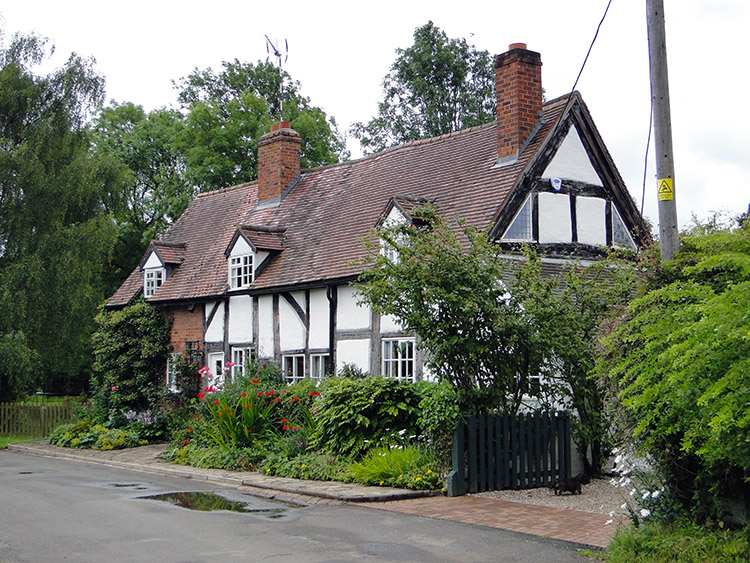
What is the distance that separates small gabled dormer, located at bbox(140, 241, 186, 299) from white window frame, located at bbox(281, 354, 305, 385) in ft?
21.4

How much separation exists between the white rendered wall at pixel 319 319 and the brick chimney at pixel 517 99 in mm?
5174

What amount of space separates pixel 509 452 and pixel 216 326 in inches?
467

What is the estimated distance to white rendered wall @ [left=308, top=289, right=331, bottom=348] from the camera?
63.0ft

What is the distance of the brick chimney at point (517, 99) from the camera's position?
17.9 m

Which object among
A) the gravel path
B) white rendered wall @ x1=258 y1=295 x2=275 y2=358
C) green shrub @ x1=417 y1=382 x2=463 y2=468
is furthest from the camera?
white rendered wall @ x1=258 y1=295 x2=275 y2=358

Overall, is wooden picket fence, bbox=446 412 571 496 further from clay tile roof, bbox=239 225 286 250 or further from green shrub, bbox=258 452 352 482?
clay tile roof, bbox=239 225 286 250

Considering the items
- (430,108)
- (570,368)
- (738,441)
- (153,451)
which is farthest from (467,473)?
(430,108)

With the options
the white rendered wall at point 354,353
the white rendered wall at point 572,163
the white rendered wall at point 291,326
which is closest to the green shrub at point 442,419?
the white rendered wall at point 354,353

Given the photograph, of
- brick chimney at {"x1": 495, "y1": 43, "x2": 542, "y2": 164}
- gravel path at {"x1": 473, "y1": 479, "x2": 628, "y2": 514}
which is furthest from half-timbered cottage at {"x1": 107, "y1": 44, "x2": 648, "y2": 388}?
gravel path at {"x1": 473, "y1": 479, "x2": 628, "y2": 514}

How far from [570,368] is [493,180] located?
19.3ft

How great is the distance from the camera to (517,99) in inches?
704

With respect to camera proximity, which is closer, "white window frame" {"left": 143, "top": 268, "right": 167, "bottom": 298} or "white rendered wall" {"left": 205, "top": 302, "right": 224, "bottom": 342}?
"white rendered wall" {"left": 205, "top": 302, "right": 224, "bottom": 342}

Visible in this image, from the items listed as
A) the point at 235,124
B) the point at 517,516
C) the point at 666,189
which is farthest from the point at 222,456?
the point at 235,124

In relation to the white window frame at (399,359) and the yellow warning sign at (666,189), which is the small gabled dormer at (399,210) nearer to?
the white window frame at (399,359)
